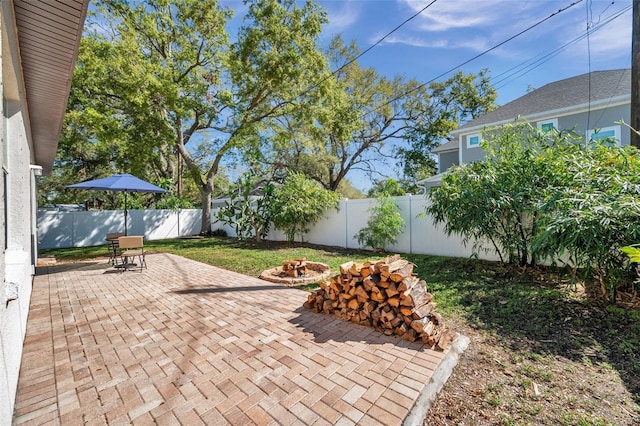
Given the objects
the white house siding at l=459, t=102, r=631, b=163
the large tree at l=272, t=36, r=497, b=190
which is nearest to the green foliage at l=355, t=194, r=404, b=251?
the white house siding at l=459, t=102, r=631, b=163

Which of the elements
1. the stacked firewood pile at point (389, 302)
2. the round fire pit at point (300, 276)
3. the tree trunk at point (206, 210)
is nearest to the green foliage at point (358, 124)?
the tree trunk at point (206, 210)

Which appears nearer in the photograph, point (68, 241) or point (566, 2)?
point (566, 2)

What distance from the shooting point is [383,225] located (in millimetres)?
8227

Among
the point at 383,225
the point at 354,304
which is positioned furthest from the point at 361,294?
the point at 383,225

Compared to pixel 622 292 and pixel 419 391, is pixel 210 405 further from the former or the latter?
pixel 622 292

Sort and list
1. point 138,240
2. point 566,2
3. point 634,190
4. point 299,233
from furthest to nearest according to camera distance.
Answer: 1. point 299,233
2. point 138,240
3. point 566,2
4. point 634,190

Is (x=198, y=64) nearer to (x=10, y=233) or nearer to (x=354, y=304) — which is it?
(x=10, y=233)

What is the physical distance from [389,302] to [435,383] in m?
1.04

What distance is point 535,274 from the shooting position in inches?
215

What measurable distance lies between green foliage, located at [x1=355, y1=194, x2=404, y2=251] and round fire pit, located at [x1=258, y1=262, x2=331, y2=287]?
2.71 m

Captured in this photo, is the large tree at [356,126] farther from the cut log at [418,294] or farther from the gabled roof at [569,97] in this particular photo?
the cut log at [418,294]

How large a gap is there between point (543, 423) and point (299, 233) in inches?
382

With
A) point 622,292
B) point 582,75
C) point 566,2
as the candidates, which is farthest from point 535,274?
point 582,75

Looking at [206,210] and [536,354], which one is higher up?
[206,210]
